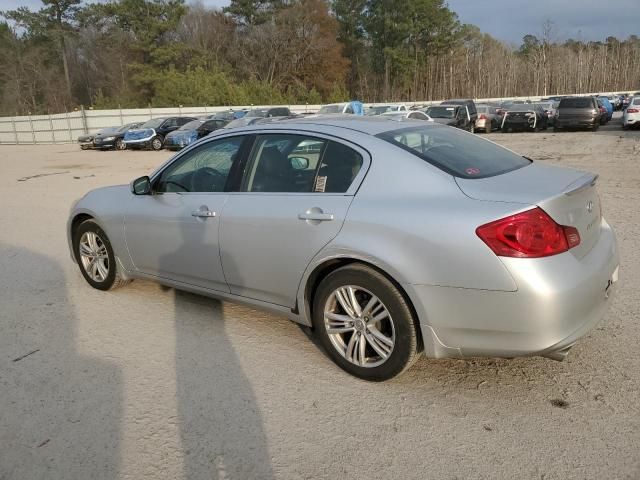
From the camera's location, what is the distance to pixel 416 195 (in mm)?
3102

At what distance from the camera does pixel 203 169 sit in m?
4.31

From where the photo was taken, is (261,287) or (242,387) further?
(261,287)

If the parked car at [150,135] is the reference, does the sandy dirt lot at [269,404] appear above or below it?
below

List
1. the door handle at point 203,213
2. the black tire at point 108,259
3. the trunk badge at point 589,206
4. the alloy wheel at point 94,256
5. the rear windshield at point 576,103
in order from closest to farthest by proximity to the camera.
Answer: the trunk badge at point 589,206 < the door handle at point 203,213 < the black tire at point 108,259 < the alloy wheel at point 94,256 < the rear windshield at point 576,103

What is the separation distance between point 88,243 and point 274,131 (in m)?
2.48

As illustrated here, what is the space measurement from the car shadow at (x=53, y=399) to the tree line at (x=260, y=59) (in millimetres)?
47299

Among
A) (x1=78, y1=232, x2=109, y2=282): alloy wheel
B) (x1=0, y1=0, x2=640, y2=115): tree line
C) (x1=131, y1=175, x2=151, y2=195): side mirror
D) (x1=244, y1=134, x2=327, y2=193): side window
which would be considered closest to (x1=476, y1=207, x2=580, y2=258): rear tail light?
(x1=244, y1=134, x2=327, y2=193): side window

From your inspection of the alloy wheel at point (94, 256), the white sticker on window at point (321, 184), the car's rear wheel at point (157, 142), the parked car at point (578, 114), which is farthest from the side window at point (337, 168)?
the parked car at point (578, 114)

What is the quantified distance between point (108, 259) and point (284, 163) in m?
2.26

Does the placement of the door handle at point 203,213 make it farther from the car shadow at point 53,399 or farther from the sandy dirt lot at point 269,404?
the car shadow at point 53,399

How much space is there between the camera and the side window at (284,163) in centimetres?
359

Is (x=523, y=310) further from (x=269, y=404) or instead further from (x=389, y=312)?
(x=269, y=404)

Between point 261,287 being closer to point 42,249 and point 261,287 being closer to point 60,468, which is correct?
point 60,468

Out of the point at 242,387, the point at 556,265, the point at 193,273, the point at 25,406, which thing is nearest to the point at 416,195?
the point at 556,265
